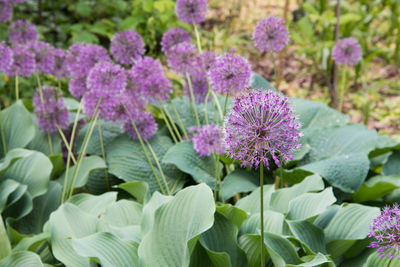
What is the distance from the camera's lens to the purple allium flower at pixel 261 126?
113cm

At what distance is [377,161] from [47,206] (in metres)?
2.03

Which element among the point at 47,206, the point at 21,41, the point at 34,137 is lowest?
the point at 47,206

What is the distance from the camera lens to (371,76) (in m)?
5.42

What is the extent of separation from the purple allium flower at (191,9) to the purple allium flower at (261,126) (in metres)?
Answer: 1.50

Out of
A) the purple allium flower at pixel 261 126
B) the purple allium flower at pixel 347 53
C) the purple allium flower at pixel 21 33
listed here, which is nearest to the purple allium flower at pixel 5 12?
the purple allium flower at pixel 21 33

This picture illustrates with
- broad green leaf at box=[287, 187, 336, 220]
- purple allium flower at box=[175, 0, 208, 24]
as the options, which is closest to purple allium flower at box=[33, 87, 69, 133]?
purple allium flower at box=[175, 0, 208, 24]

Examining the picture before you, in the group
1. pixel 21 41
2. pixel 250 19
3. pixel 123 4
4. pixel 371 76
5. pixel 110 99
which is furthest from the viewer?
pixel 250 19

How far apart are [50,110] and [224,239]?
1.53m

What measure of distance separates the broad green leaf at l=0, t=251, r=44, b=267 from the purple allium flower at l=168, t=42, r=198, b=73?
1239 mm

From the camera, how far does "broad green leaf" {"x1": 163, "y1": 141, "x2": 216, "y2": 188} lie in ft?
8.64

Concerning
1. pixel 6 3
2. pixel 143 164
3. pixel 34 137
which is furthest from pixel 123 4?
pixel 143 164

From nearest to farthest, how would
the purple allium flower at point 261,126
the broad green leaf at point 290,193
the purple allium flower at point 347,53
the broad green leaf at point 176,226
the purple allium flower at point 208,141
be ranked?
Answer: the purple allium flower at point 261,126, the broad green leaf at point 176,226, the broad green leaf at point 290,193, the purple allium flower at point 208,141, the purple allium flower at point 347,53

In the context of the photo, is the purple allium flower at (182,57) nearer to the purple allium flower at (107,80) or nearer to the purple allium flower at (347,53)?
the purple allium flower at (107,80)

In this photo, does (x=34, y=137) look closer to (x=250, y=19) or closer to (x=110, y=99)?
(x=110, y=99)
